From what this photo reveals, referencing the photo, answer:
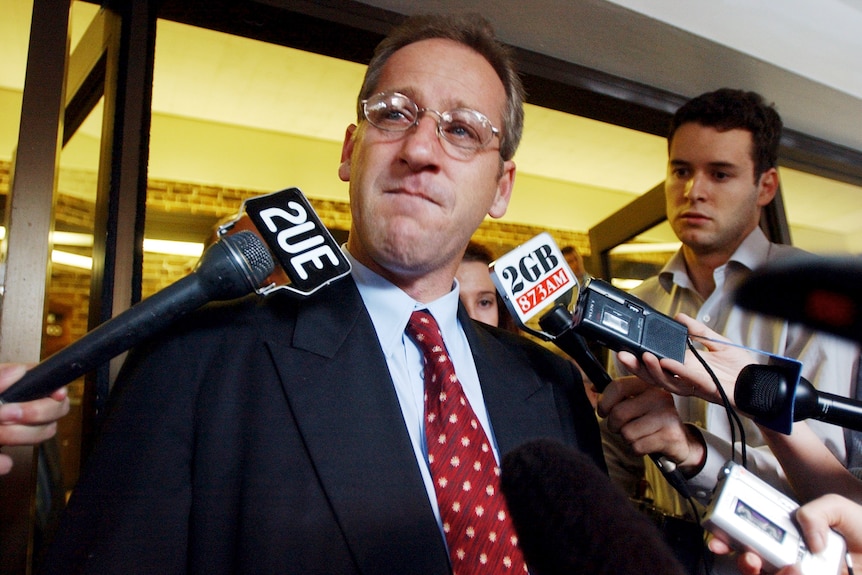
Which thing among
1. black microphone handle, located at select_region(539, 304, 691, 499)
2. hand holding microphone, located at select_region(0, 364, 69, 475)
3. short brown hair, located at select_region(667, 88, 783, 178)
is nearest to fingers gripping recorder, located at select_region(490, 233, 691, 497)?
black microphone handle, located at select_region(539, 304, 691, 499)

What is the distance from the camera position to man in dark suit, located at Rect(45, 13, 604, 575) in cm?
74

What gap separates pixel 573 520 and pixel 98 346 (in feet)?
1.71

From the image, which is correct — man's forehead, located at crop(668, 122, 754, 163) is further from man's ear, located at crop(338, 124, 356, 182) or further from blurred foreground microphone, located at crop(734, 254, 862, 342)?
blurred foreground microphone, located at crop(734, 254, 862, 342)

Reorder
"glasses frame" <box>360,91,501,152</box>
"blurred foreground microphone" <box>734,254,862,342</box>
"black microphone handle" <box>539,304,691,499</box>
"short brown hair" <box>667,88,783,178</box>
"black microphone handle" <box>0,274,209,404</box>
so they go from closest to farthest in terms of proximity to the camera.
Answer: "blurred foreground microphone" <box>734,254,862,342</box> < "black microphone handle" <box>0,274,209,404</box> < "black microphone handle" <box>539,304,691,499</box> < "glasses frame" <box>360,91,501,152</box> < "short brown hair" <box>667,88,783,178</box>

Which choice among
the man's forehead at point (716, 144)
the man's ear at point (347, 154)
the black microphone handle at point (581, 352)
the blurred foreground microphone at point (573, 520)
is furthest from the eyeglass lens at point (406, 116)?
the man's forehead at point (716, 144)

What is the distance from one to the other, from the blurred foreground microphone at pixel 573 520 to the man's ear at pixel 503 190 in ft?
2.85

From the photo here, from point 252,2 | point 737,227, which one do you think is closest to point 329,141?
point 252,2

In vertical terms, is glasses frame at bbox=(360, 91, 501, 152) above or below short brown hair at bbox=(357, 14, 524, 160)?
below

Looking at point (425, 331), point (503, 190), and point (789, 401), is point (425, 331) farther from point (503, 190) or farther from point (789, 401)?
point (789, 401)

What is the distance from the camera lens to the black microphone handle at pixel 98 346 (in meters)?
0.62

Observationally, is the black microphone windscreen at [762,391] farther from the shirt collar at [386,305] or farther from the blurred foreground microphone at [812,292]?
the shirt collar at [386,305]

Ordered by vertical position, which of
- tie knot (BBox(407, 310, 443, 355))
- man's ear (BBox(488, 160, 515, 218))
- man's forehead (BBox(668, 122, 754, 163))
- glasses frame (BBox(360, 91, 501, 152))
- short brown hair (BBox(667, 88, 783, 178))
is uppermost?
short brown hair (BBox(667, 88, 783, 178))

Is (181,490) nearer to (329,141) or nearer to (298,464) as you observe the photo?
(298,464)

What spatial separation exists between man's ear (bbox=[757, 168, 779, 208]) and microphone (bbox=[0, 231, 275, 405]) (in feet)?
5.15
